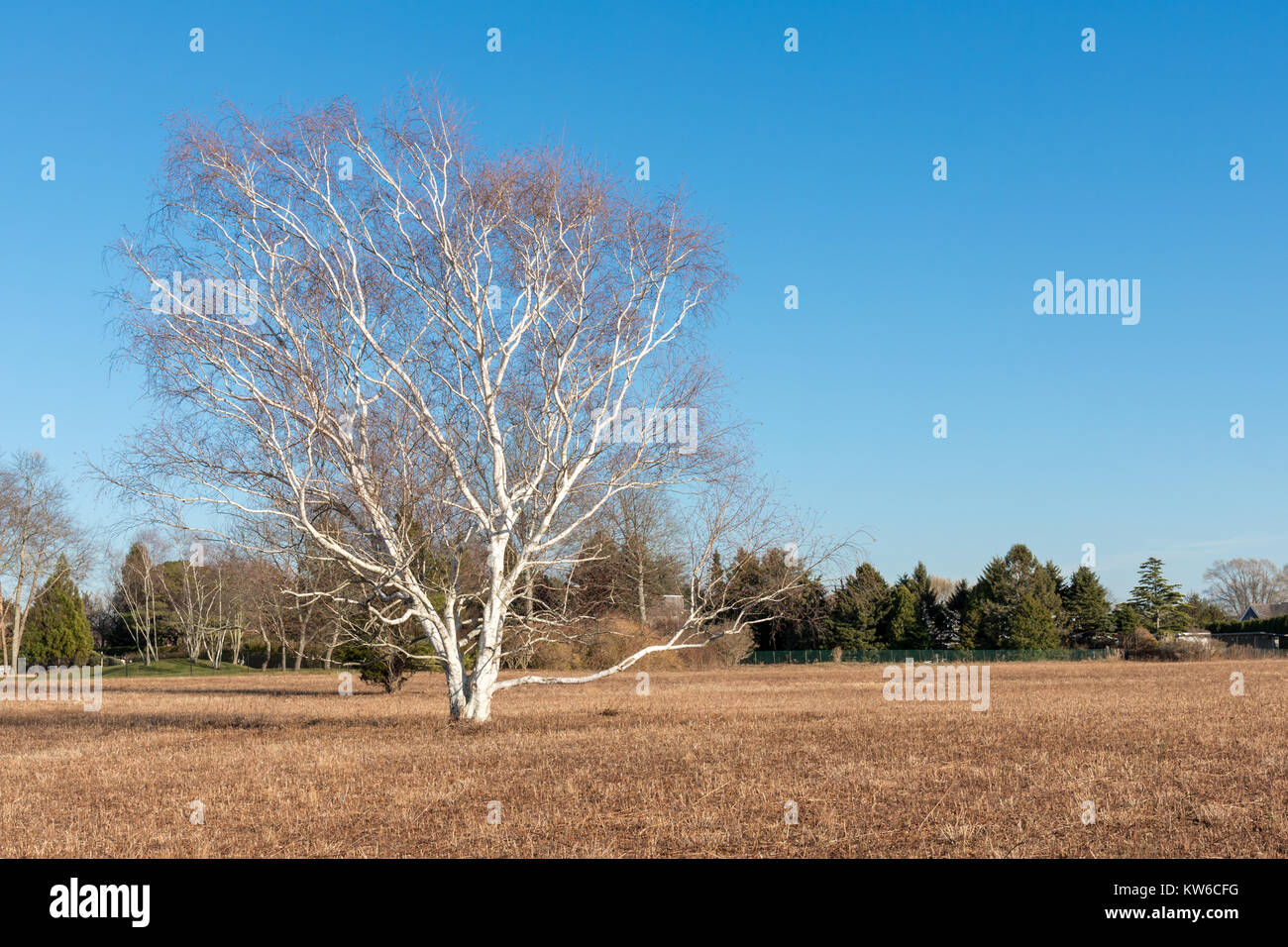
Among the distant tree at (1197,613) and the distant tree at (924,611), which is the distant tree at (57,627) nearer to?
the distant tree at (924,611)

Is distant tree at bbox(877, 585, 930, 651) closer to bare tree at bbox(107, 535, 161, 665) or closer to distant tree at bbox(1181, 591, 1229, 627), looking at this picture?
distant tree at bbox(1181, 591, 1229, 627)

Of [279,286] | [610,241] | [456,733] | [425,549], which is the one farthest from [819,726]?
[279,286]

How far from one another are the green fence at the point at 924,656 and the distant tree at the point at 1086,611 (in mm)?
3059

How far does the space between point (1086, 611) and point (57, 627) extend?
60.3m

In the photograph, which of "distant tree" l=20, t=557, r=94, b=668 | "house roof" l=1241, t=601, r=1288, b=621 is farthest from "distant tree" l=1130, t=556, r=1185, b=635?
"distant tree" l=20, t=557, r=94, b=668

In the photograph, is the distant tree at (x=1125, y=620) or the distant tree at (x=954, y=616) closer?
the distant tree at (x=1125, y=620)

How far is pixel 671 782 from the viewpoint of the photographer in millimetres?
11016

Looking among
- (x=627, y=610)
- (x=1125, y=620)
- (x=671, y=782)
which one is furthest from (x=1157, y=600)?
(x=671, y=782)

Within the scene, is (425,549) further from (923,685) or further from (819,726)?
(923,685)

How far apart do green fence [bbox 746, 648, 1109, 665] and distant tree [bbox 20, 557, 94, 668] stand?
39.3 m

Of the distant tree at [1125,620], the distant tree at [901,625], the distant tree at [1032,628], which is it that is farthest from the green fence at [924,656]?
the distant tree at [1125,620]

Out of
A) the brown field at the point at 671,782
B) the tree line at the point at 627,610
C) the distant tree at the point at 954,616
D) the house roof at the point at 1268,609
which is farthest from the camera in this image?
the house roof at the point at 1268,609

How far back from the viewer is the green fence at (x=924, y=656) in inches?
2124
